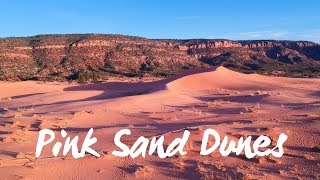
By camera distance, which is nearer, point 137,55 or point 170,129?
point 170,129

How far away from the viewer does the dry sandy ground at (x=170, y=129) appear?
9578 millimetres

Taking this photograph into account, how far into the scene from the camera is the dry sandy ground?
958 cm

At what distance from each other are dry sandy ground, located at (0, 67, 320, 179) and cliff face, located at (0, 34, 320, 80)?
4047cm

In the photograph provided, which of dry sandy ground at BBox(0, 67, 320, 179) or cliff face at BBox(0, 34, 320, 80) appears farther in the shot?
cliff face at BBox(0, 34, 320, 80)

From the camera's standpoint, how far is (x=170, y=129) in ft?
45.0

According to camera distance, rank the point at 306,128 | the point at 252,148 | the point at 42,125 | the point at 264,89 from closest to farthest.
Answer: the point at 252,148, the point at 306,128, the point at 42,125, the point at 264,89

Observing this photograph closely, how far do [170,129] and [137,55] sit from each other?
72.5 meters

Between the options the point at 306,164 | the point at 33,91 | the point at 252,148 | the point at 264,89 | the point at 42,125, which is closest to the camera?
the point at 306,164

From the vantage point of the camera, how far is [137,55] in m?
85.6

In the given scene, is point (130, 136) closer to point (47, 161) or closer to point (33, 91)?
point (47, 161)

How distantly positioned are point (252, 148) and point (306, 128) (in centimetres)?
244

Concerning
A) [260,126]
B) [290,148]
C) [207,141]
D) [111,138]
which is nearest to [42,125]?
[111,138]

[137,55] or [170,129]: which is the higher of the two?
[170,129]

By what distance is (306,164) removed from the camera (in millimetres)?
10062
